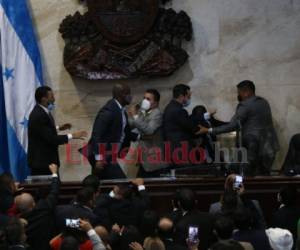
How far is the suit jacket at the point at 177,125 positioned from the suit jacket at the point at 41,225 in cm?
302

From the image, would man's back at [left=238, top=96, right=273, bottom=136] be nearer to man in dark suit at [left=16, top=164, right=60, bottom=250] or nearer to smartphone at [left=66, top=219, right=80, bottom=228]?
man in dark suit at [left=16, top=164, right=60, bottom=250]

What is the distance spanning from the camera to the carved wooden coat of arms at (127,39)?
38.6ft

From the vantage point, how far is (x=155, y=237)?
7.11 meters

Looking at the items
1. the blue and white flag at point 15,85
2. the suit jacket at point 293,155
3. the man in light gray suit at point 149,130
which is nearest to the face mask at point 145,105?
the man in light gray suit at point 149,130

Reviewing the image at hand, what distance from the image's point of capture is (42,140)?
1029cm

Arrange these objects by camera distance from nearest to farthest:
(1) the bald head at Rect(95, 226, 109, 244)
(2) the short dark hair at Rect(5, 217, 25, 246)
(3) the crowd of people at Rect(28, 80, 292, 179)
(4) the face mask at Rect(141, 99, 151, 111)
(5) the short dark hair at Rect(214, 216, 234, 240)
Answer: (2) the short dark hair at Rect(5, 217, 25, 246) → (5) the short dark hair at Rect(214, 216, 234, 240) → (1) the bald head at Rect(95, 226, 109, 244) → (3) the crowd of people at Rect(28, 80, 292, 179) → (4) the face mask at Rect(141, 99, 151, 111)

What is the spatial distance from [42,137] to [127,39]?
2.21m

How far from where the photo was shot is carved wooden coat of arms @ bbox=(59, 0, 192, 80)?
11.8 m

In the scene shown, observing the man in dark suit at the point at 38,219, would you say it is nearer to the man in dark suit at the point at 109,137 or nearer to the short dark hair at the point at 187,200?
the short dark hair at the point at 187,200

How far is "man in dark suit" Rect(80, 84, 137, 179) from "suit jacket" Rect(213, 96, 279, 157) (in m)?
1.25

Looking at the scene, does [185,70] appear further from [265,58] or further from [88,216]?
[88,216]

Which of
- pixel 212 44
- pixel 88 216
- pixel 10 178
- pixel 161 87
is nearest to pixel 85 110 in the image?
pixel 161 87

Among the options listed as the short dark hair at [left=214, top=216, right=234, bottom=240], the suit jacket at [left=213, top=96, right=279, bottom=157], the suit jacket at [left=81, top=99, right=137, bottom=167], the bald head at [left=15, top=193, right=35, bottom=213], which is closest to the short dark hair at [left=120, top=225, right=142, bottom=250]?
the short dark hair at [left=214, top=216, right=234, bottom=240]

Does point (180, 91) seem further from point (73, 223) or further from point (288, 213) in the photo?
point (73, 223)
